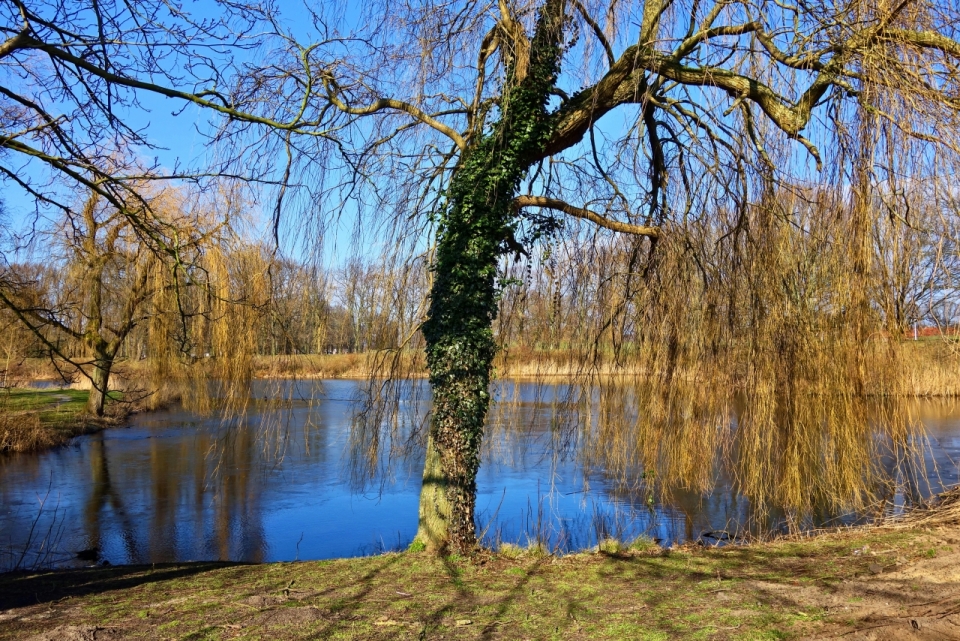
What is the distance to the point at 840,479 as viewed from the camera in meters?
5.56

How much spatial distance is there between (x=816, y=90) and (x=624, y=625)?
3.88 metres

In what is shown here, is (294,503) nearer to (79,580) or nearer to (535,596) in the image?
(79,580)

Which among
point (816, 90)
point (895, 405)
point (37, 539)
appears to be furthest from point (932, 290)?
point (37, 539)

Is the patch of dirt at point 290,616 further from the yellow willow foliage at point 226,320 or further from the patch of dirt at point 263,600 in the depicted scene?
the yellow willow foliage at point 226,320

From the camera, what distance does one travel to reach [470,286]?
17.5ft

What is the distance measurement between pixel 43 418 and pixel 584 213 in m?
15.0

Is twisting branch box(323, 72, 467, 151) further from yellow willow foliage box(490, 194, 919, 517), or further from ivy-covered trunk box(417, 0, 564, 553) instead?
Result: yellow willow foliage box(490, 194, 919, 517)

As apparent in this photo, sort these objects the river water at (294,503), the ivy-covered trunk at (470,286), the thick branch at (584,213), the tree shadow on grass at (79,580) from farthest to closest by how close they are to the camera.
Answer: the river water at (294,503), the thick branch at (584,213), the ivy-covered trunk at (470,286), the tree shadow on grass at (79,580)

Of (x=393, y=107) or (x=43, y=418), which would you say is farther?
(x=43, y=418)

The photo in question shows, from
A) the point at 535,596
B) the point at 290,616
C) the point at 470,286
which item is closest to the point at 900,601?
the point at 535,596

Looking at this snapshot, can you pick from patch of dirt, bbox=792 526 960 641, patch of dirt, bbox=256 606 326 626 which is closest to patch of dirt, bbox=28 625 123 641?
patch of dirt, bbox=256 606 326 626

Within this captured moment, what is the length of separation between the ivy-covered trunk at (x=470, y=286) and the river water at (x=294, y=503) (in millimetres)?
610

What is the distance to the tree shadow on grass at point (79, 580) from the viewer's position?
4207 millimetres

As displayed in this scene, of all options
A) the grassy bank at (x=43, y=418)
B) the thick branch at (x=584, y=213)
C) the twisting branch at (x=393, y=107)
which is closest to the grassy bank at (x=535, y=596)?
the thick branch at (x=584, y=213)
